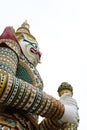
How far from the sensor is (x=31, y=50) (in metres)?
6.07

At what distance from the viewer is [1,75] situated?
446cm

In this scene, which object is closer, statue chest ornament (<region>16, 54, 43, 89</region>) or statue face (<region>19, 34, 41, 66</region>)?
statue chest ornament (<region>16, 54, 43, 89</region>)

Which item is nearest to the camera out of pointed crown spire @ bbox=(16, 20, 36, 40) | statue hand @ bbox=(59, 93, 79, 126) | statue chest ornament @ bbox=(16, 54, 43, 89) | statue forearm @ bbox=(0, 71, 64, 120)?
statue forearm @ bbox=(0, 71, 64, 120)

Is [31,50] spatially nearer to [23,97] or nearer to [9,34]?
[9,34]

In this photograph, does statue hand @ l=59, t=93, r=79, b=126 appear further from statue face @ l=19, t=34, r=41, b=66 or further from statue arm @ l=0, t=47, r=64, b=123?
statue face @ l=19, t=34, r=41, b=66

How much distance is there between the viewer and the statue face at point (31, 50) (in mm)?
5969

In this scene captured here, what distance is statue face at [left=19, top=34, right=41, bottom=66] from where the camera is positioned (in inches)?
235

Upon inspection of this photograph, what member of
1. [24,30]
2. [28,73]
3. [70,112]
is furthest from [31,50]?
[70,112]

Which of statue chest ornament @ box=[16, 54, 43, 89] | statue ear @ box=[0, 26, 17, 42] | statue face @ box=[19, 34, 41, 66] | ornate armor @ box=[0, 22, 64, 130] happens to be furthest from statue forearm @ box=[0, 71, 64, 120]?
statue face @ box=[19, 34, 41, 66]

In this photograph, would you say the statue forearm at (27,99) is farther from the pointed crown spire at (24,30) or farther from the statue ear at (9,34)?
the pointed crown spire at (24,30)

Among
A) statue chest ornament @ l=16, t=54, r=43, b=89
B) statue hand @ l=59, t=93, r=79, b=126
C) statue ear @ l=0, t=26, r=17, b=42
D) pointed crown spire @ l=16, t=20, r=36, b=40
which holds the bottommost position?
statue hand @ l=59, t=93, r=79, b=126

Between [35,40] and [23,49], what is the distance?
1.54 ft

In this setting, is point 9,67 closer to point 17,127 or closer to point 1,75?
point 1,75

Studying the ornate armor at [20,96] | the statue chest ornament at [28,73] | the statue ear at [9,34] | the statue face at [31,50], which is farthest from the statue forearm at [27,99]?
the statue face at [31,50]
